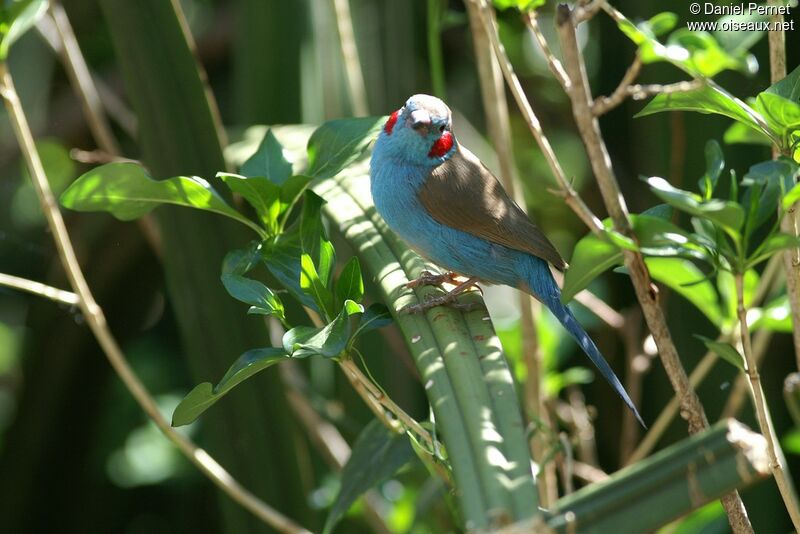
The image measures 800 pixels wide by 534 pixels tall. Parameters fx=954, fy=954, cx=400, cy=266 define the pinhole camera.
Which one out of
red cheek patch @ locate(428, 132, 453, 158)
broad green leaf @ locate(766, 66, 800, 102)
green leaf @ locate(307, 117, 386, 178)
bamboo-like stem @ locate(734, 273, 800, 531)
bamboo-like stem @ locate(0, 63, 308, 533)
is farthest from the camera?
red cheek patch @ locate(428, 132, 453, 158)

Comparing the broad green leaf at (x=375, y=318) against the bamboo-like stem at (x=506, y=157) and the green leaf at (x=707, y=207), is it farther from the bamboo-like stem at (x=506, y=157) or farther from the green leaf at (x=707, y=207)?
the bamboo-like stem at (x=506, y=157)

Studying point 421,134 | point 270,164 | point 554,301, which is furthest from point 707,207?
point 421,134

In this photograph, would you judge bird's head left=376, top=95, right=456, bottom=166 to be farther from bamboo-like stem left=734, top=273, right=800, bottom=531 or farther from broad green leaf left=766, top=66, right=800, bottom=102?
bamboo-like stem left=734, top=273, right=800, bottom=531

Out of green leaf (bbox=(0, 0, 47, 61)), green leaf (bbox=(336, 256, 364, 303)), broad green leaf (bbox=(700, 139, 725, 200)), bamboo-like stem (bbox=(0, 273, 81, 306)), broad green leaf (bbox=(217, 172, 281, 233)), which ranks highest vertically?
green leaf (bbox=(0, 0, 47, 61))

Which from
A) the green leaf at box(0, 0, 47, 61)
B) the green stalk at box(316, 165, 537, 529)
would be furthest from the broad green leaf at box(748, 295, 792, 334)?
the green leaf at box(0, 0, 47, 61)

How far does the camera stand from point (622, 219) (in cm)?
80

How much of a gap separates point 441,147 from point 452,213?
136 millimetres

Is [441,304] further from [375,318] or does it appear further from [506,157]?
[506,157]

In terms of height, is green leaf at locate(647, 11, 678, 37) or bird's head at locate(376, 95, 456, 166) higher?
bird's head at locate(376, 95, 456, 166)

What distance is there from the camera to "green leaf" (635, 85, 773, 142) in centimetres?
85

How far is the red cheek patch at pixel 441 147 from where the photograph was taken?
1541 millimetres

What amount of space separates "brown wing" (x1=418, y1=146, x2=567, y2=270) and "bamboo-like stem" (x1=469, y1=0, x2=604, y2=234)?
383 millimetres

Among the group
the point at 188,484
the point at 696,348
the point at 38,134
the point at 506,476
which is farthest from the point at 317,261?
the point at 38,134

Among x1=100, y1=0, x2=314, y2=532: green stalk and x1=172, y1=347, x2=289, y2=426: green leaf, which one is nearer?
x1=172, y1=347, x2=289, y2=426: green leaf
